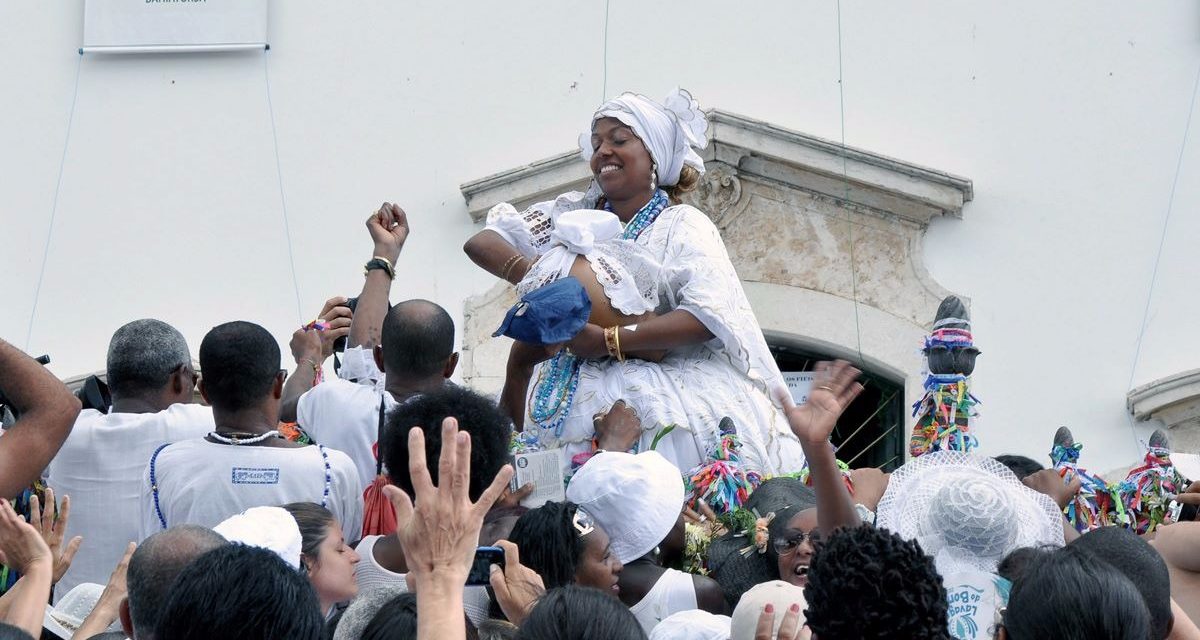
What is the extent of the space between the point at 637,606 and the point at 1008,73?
6056 millimetres

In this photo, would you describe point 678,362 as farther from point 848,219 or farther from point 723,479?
point 848,219

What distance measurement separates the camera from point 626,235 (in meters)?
5.92

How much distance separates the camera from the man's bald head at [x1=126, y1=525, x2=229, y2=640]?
11.0ft

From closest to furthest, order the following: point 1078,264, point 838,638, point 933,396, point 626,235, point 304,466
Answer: point 838,638 → point 304,466 → point 933,396 → point 626,235 → point 1078,264

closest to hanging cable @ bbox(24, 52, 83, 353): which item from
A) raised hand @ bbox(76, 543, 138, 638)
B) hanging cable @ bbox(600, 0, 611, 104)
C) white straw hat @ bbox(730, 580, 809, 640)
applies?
hanging cable @ bbox(600, 0, 611, 104)

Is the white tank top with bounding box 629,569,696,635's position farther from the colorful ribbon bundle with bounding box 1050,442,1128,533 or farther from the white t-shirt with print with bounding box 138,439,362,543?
the colorful ribbon bundle with bounding box 1050,442,1128,533

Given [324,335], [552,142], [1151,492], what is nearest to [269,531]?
[324,335]

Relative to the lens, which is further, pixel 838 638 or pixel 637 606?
pixel 637 606

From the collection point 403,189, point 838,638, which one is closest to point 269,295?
point 403,189

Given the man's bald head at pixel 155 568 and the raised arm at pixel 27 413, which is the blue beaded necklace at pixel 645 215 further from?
the man's bald head at pixel 155 568

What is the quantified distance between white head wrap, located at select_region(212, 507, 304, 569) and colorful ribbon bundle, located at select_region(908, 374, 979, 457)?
90.4 inches

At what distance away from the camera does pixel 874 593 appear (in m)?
3.15

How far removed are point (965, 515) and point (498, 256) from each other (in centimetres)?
228

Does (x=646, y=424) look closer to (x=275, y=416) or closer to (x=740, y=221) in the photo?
(x=275, y=416)
